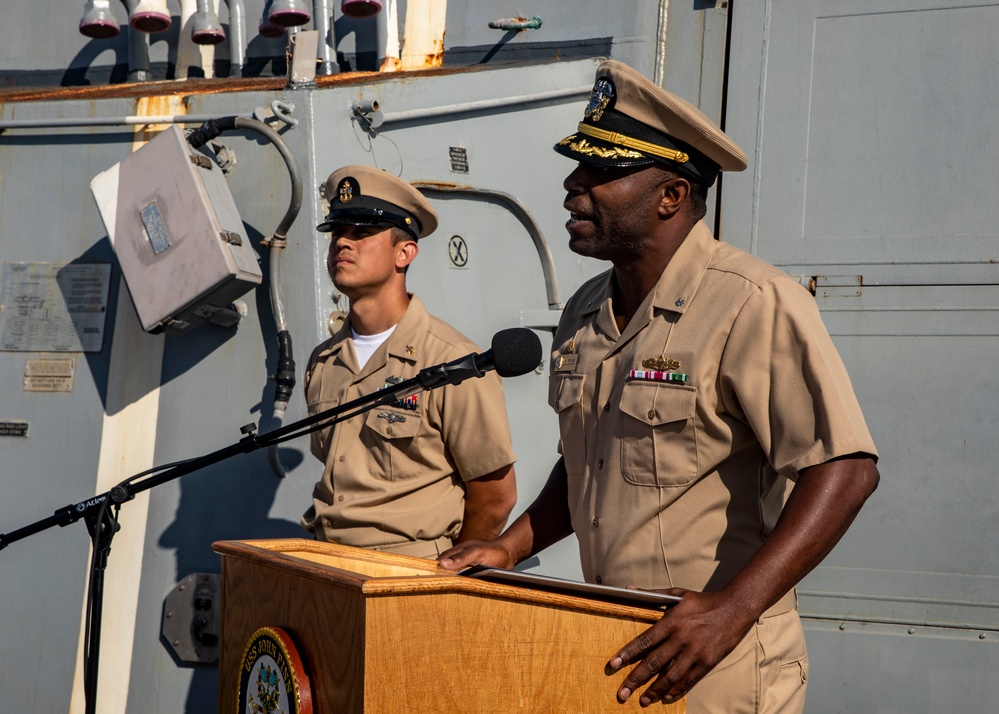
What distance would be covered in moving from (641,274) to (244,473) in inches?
71.1

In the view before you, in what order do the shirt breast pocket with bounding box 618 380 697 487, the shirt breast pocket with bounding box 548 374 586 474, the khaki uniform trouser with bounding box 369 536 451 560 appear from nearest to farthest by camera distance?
1. the shirt breast pocket with bounding box 618 380 697 487
2. the shirt breast pocket with bounding box 548 374 586 474
3. the khaki uniform trouser with bounding box 369 536 451 560

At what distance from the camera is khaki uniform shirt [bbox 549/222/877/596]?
1.62m

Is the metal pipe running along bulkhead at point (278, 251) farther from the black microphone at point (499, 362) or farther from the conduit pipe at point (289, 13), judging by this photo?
the black microphone at point (499, 362)

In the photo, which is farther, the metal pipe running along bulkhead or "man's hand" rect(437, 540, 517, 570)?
the metal pipe running along bulkhead

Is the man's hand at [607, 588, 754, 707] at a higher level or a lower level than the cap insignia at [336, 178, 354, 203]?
lower

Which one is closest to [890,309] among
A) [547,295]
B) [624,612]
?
[547,295]

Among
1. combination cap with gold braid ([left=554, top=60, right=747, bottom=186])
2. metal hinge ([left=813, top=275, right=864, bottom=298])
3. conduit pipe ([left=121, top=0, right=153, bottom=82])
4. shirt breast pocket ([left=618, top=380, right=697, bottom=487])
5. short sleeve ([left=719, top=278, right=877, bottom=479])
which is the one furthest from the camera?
conduit pipe ([left=121, top=0, right=153, bottom=82])

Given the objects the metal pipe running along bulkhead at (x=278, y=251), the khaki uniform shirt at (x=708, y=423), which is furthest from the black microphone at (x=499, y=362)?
the metal pipe running along bulkhead at (x=278, y=251)

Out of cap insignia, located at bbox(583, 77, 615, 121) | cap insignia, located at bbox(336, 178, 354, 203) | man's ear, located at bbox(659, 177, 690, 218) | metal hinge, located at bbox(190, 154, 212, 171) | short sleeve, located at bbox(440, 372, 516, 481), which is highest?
cap insignia, located at bbox(583, 77, 615, 121)

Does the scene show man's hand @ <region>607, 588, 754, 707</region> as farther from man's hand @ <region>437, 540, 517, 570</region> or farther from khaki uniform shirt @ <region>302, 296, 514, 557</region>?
khaki uniform shirt @ <region>302, 296, 514, 557</region>

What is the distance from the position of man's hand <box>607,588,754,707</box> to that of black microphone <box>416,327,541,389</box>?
58 centimetres

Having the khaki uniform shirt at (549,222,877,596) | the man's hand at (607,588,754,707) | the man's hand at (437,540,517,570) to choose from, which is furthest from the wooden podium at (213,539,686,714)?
the man's hand at (437,540,517,570)

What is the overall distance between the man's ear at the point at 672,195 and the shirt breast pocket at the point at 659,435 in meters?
0.31

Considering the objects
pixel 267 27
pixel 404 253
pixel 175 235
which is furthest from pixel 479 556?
pixel 267 27
